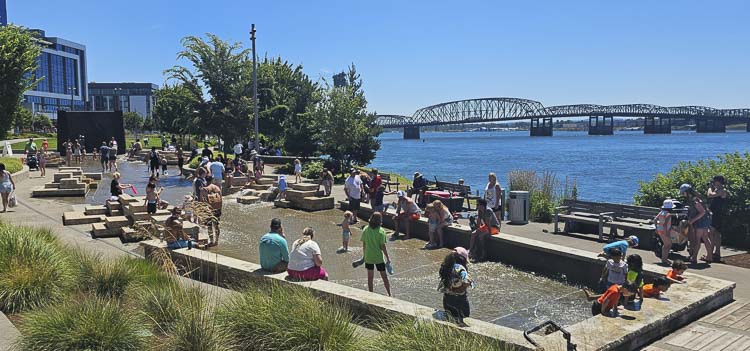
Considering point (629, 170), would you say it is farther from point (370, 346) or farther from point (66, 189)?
point (370, 346)

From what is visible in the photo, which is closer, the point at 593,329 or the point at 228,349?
the point at 228,349

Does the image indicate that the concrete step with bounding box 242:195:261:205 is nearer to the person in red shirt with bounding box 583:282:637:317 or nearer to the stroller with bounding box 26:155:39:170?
the person in red shirt with bounding box 583:282:637:317

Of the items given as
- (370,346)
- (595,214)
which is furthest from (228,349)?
(595,214)

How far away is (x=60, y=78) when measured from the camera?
5684 inches

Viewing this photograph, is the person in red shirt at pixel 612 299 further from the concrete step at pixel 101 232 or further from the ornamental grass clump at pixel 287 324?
the concrete step at pixel 101 232

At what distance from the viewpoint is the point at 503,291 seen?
9.61 m

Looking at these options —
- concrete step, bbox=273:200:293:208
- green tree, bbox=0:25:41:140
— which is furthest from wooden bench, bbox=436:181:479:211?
green tree, bbox=0:25:41:140

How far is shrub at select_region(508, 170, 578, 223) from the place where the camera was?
54.4 ft

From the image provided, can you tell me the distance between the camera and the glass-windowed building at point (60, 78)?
13188 cm

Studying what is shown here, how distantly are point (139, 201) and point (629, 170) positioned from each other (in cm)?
5571

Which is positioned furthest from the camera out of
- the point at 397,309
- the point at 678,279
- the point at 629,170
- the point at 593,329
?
the point at 629,170

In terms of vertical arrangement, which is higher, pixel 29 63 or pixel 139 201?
pixel 29 63

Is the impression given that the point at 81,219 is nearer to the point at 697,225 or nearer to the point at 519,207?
the point at 519,207

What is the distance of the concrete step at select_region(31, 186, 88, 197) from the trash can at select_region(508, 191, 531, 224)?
13.5m
